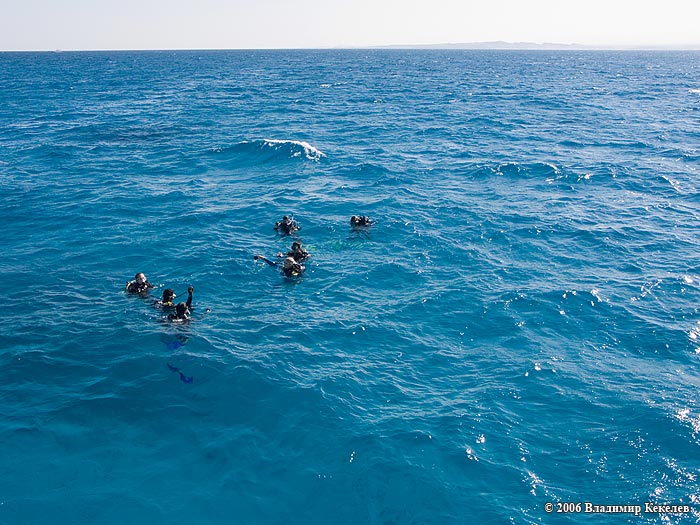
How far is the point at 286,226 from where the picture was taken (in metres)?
32.7

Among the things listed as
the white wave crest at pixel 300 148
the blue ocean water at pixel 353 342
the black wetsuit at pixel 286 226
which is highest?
the white wave crest at pixel 300 148

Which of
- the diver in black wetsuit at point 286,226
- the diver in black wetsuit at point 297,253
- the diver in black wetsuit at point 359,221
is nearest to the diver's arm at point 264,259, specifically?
the diver in black wetsuit at point 297,253

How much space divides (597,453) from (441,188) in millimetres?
28937

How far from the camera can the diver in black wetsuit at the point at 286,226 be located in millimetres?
32719

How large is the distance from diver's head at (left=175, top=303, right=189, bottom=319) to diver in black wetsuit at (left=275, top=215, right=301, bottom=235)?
441 inches

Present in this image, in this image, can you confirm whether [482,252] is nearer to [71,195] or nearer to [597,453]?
[597,453]

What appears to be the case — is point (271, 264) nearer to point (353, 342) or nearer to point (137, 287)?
point (137, 287)

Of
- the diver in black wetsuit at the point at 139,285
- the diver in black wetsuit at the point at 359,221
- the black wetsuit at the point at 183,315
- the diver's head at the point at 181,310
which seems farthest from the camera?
the diver in black wetsuit at the point at 359,221

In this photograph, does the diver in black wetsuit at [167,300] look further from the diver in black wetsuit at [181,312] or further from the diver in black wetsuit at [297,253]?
the diver in black wetsuit at [297,253]

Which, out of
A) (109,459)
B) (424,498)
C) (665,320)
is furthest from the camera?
(665,320)

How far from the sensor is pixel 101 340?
71.2 ft

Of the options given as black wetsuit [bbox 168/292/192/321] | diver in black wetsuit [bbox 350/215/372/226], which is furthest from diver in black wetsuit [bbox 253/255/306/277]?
diver in black wetsuit [bbox 350/215/372/226]

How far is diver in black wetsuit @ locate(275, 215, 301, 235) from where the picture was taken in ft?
107

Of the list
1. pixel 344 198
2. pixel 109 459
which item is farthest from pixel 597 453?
pixel 344 198
